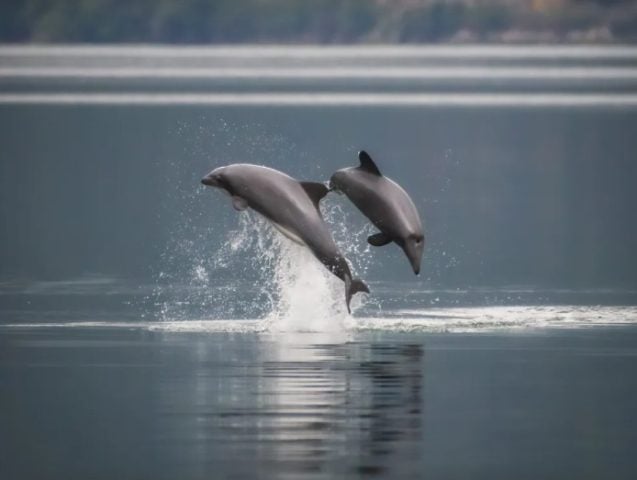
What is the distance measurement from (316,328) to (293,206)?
1.30 meters

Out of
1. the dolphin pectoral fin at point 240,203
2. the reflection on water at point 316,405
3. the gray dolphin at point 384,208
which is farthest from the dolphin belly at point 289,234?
the reflection on water at point 316,405

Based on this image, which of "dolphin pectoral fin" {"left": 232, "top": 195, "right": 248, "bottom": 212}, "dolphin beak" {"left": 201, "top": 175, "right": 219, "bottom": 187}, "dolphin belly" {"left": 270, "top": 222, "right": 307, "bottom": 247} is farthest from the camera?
"dolphin beak" {"left": 201, "top": 175, "right": 219, "bottom": 187}

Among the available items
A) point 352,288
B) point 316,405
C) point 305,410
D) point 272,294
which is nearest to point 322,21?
point 272,294

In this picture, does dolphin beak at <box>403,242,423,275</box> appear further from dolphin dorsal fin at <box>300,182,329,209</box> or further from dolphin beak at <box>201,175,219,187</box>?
dolphin beak at <box>201,175,219,187</box>

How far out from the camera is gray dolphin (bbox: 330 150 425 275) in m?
23.8

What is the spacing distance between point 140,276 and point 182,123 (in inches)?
2033

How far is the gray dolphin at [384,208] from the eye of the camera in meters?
23.8

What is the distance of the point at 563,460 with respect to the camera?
17.8m

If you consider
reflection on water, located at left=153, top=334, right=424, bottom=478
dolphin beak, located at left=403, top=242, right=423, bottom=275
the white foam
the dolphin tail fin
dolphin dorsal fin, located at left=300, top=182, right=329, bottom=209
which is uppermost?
dolphin dorsal fin, located at left=300, top=182, right=329, bottom=209

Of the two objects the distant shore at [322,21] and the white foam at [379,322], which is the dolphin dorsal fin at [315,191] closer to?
the white foam at [379,322]

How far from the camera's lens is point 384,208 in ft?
78.6

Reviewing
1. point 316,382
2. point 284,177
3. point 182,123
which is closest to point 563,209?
point 284,177

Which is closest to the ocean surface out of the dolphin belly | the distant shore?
the dolphin belly

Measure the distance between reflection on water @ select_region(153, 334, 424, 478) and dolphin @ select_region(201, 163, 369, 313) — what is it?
→ 2.66ft
